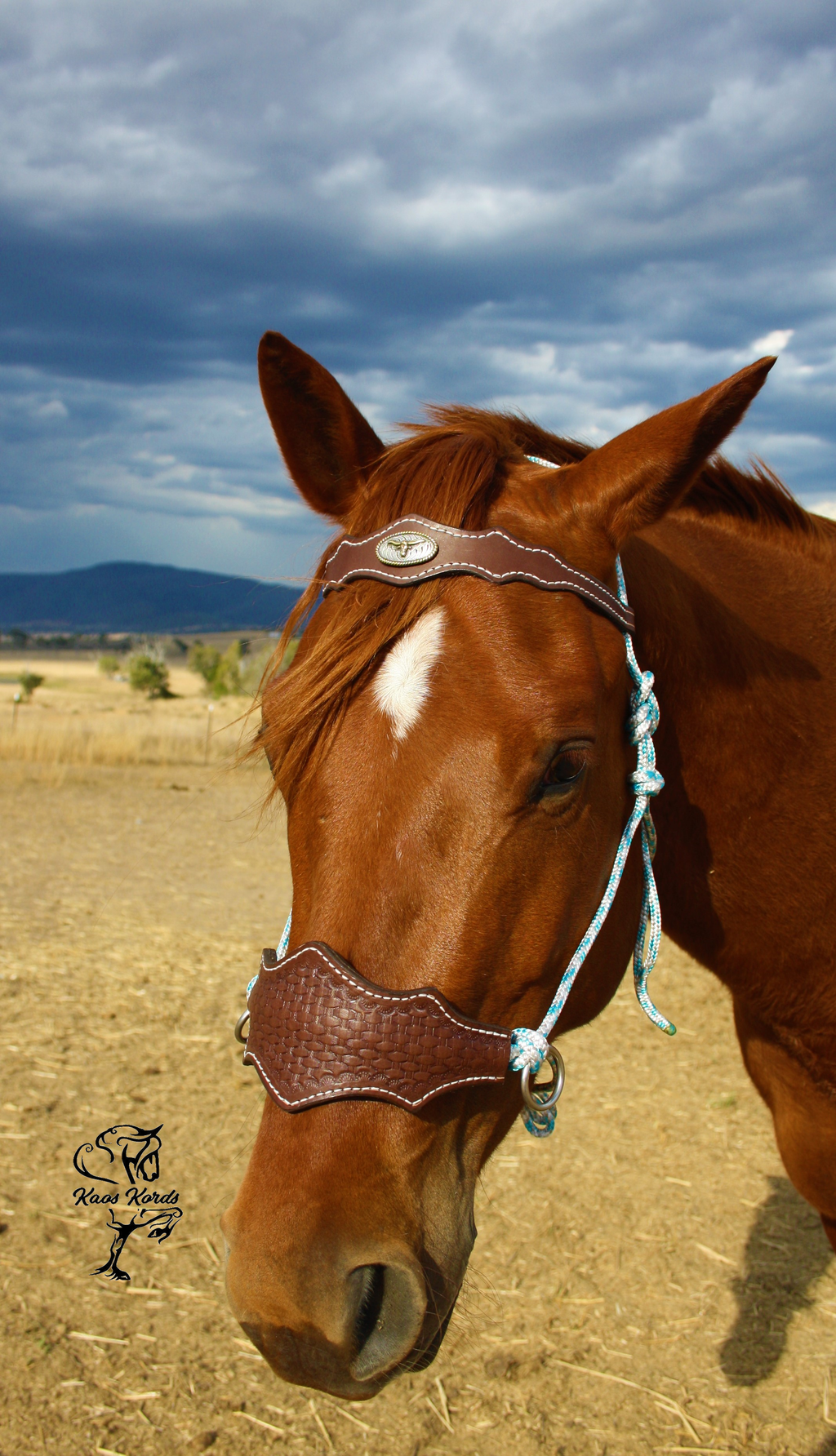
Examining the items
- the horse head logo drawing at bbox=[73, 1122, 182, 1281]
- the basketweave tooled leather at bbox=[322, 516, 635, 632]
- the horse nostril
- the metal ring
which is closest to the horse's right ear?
the basketweave tooled leather at bbox=[322, 516, 635, 632]

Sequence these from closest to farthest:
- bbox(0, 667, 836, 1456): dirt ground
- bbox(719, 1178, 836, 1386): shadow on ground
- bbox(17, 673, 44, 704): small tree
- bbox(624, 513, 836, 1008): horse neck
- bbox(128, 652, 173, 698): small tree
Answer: bbox(624, 513, 836, 1008): horse neck → bbox(0, 667, 836, 1456): dirt ground → bbox(719, 1178, 836, 1386): shadow on ground → bbox(17, 673, 44, 704): small tree → bbox(128, 652, 173, 698): small tree

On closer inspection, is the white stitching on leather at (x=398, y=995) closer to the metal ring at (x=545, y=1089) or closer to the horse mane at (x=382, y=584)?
the metal ring at (x=545, y=1089)

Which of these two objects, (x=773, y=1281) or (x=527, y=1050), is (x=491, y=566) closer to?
(x=527, y=1050)

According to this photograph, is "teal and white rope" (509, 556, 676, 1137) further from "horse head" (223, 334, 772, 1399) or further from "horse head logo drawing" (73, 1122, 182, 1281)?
"horse head logo drawing" (73, 1122, 182, 1281)

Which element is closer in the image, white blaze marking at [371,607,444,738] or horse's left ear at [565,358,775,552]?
white blaze marking at [371,607,444,738]

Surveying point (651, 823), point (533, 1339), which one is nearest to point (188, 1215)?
point (533, 1339)

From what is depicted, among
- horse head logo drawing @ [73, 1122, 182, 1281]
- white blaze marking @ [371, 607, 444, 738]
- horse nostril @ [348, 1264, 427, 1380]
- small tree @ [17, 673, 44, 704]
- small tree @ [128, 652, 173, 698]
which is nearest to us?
horse nostril @ [348, 1264, 427, 1380]

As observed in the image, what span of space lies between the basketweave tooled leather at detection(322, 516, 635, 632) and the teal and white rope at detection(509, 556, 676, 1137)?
0.09 metres

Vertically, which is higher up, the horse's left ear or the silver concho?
the horse's left ear

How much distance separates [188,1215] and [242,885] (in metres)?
5.40

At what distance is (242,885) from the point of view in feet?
29.4

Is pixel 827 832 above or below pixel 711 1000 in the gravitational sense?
above

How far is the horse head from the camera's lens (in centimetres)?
121

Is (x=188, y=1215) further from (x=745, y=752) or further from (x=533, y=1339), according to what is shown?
(x=745, y=752)
